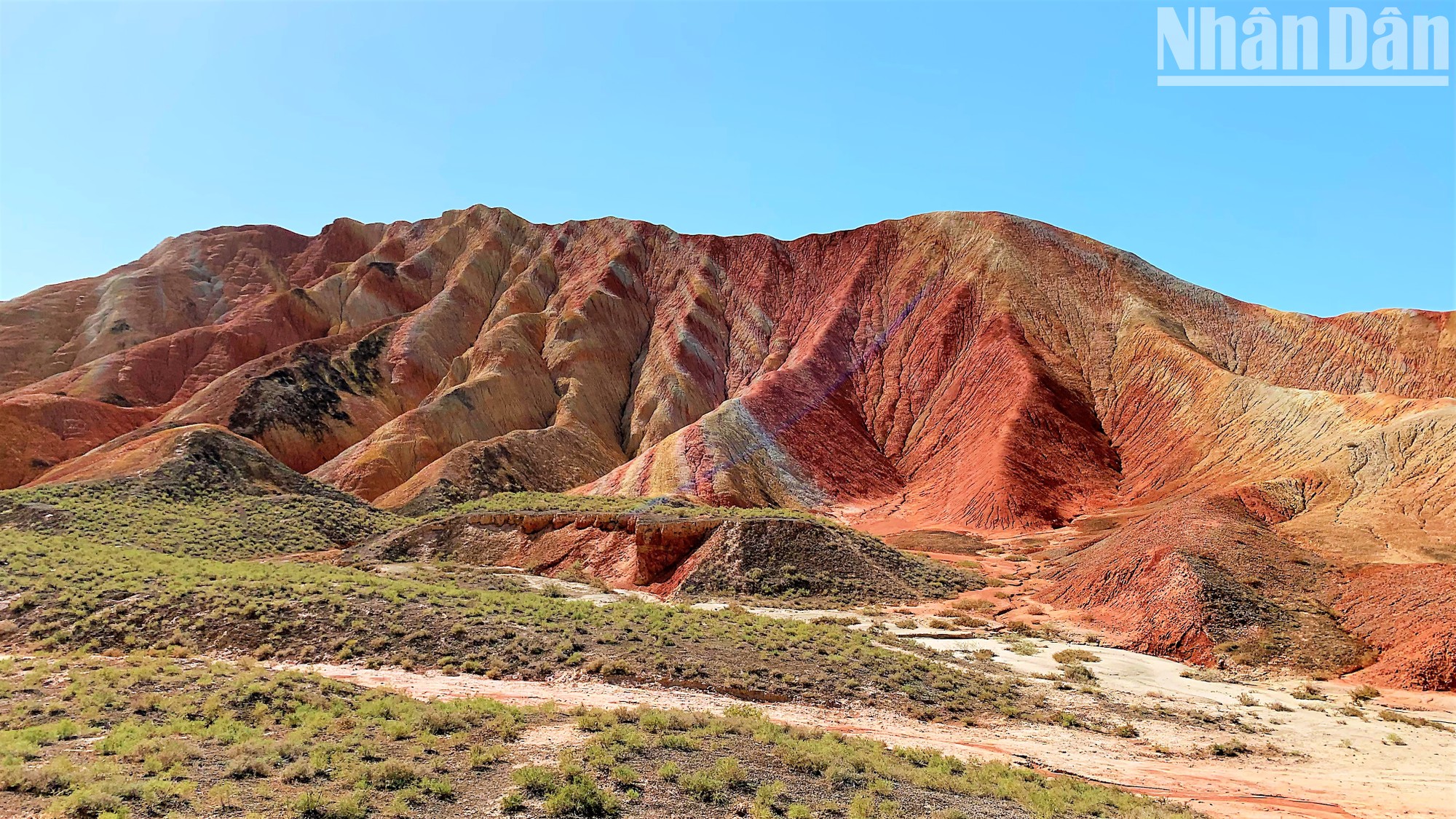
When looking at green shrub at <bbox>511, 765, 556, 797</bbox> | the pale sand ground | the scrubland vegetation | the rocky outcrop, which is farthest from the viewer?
the rocky outcrop

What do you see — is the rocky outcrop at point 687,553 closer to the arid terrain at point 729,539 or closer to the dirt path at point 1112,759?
the arid terrain at point 729,539

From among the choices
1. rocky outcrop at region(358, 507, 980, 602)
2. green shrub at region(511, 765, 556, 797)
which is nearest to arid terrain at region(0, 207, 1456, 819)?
green shrub at region(511, 765, 556, 797)

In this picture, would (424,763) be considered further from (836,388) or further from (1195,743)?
(836,388)

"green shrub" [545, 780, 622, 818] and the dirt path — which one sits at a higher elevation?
"green shrub" [545, 780, 622, 818]

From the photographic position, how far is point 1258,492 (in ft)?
121

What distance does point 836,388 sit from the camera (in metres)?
75.7

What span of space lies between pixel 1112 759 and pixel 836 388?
203ft

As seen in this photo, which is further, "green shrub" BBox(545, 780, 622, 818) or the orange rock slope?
the orange rock slope

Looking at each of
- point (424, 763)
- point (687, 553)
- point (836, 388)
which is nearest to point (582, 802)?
point (424, 763)

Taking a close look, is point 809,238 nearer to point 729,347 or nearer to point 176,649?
point 729,347

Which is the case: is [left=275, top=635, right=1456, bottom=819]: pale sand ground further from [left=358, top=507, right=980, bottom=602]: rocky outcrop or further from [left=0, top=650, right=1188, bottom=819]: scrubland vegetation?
[left=358, top=507, right=980, bottom=602]: rocky outcrop

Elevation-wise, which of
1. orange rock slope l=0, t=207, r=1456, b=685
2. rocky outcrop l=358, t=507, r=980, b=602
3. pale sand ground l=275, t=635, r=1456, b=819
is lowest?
pale sand ground l=275, t=635, r=1456, b=819

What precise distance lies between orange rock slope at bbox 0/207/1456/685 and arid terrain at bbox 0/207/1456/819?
0.41 m

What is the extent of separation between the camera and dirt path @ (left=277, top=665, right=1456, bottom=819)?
12656 millimetres
